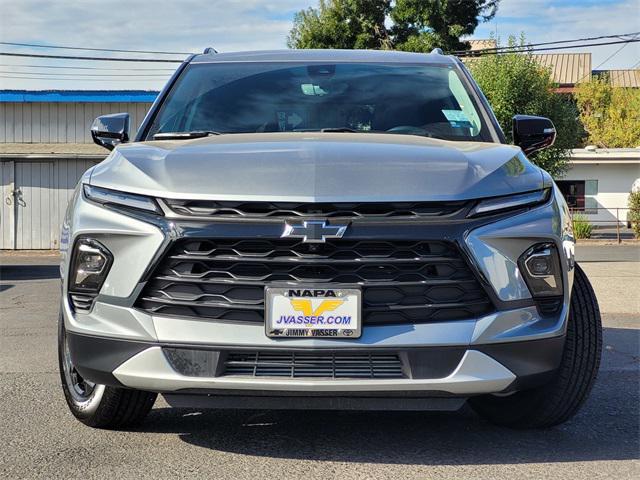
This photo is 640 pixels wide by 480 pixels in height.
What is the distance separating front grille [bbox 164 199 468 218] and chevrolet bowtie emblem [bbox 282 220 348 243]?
0.04 m

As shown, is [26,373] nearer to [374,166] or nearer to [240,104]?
[240,104]

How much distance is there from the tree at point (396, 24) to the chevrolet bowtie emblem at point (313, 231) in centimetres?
3494

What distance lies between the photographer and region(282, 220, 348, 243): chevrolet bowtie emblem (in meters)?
3.21

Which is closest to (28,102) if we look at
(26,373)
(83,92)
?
(83,92)

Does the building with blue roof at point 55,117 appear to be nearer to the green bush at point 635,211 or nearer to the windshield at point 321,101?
the green bush at point 635,211

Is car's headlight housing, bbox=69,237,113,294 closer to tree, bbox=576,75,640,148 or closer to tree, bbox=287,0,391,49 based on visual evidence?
tree, bbox=287,0,391,49

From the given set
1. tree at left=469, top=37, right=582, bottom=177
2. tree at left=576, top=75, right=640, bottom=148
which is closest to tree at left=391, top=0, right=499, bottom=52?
tree at left=469, top=37, right=582, bottom=177

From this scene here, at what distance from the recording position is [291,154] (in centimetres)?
354

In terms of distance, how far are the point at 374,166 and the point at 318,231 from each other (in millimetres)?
392

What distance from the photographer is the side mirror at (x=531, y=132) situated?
182 inches

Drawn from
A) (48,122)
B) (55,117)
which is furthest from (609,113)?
(48,122)

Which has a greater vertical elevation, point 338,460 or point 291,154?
point 291,154

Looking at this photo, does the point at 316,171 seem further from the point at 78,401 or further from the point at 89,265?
the point at 78,401

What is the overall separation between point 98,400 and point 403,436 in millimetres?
1347
